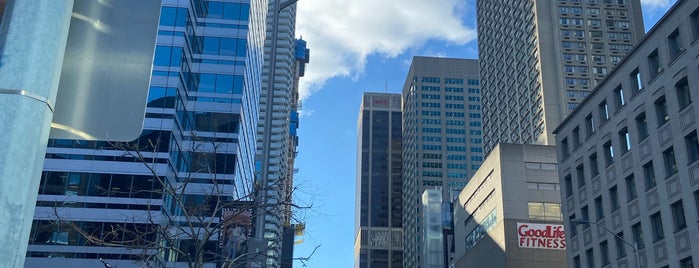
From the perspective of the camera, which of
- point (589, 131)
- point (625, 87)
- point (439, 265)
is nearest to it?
point (625, 87)

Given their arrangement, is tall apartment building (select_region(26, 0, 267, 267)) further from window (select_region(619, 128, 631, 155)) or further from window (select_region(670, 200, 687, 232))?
window (select_region(670, 200, 687, 232))

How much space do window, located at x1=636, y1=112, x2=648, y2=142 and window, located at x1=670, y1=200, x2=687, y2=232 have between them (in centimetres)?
548

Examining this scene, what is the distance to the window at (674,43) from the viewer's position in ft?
129

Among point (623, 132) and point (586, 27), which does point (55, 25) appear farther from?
point (586, 27)

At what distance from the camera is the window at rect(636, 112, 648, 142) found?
139 ft

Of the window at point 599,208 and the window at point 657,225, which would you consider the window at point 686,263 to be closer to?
the window at point 657,225

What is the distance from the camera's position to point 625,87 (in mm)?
45156

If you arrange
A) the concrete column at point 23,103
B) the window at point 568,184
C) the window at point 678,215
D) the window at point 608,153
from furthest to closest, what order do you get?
the window at point 568,184, the window at point 608,153, the window at point 678,215, the concrete column at point 23,103

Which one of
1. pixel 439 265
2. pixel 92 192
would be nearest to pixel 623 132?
pixel 92 192

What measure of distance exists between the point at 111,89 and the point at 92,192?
57.4 meters

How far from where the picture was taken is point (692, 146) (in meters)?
37.3

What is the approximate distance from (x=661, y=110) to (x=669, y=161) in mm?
3260

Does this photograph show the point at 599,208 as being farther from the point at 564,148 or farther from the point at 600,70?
the point at 600,70

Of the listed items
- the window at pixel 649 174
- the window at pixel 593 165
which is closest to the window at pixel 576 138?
the window at pixel 593 165
